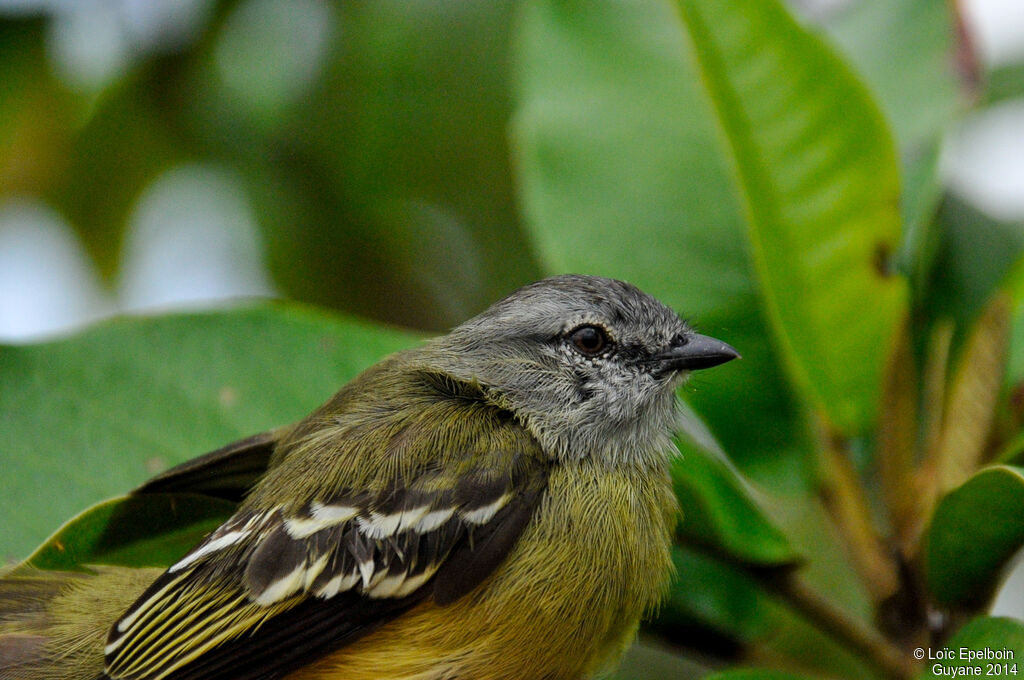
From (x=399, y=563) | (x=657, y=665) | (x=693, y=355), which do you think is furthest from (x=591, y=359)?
(x=657, y=665)

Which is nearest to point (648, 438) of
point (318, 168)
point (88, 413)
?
point (88, 413)

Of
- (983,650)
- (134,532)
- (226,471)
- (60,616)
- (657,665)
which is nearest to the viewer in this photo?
(983,650)

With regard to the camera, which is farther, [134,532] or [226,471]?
[226,471]

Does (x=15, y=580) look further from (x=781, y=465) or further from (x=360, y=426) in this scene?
(x=781, y=465)

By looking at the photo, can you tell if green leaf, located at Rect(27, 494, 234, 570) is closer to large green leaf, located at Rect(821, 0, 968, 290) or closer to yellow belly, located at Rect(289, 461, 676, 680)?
yellow belly, located at Rect(289, 461, 676, 680)

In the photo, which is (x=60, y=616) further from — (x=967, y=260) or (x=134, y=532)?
(x=967, y=260)

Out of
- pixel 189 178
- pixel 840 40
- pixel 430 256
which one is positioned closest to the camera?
pixel 840 40

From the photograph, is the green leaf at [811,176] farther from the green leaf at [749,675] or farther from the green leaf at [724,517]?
the green leaf at [749,675]
